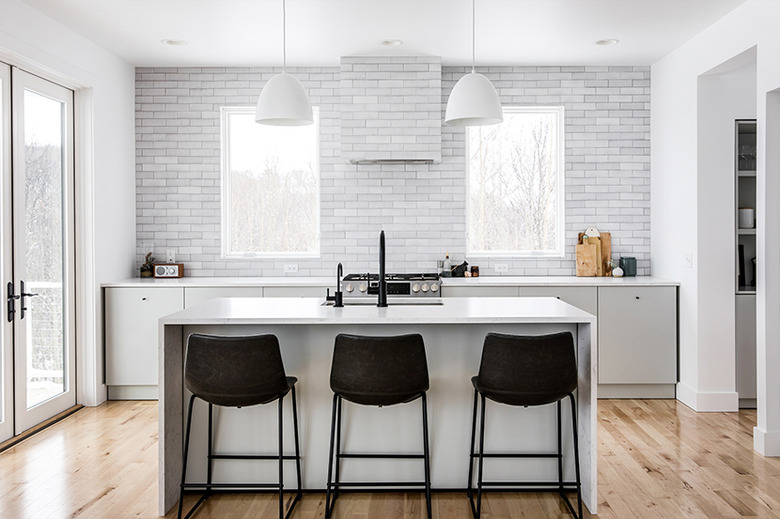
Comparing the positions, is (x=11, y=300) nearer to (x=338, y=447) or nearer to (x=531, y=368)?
(x=338, y=447)

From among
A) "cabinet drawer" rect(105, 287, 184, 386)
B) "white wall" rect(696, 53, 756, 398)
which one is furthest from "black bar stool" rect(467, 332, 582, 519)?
"cabinet drawer" rect(105, 287, 184, 386)

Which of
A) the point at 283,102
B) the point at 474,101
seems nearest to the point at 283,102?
the point at 283,102

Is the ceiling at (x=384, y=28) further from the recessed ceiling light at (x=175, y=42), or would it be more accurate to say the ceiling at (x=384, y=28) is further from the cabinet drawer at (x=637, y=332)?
the cabinet drawer at (x=637, y=332)

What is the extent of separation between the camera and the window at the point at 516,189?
5863mm

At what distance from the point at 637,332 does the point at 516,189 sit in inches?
68.0

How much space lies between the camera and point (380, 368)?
2.85 meters

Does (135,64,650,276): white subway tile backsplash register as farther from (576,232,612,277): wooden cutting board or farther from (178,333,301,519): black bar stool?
(178,333,301,519): black bar stool

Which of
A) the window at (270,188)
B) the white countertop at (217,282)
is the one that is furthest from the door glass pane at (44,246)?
the window at (270,188)

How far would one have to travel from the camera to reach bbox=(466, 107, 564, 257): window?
19.2ft

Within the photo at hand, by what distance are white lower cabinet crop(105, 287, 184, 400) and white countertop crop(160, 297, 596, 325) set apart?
1771 millimetres

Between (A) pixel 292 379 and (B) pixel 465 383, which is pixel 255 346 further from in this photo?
(B) pixel 465 383

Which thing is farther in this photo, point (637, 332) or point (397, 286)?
point (637, 332)

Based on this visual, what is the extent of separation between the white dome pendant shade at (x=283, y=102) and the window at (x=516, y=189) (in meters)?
2.74

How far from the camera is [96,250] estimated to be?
5000mm
